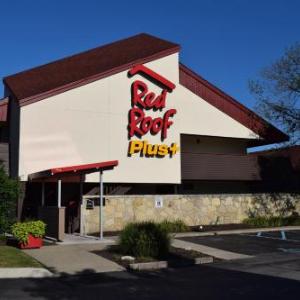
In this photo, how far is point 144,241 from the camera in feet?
50.1

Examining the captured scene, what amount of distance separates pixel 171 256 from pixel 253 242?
5417 mm

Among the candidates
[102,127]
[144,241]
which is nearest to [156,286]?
[144,241]

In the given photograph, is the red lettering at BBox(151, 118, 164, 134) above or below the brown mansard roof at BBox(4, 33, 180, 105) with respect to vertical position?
below

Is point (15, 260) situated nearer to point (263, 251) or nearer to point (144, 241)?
point (144, 241)

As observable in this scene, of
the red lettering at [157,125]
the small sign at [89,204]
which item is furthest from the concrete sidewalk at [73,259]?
the red lettering at [157,125]

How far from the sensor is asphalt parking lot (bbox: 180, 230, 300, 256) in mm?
17594

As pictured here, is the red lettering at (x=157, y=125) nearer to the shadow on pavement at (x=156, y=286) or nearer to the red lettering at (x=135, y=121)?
the red lettering at (x=135, y=121)

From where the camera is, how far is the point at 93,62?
93.5 ft

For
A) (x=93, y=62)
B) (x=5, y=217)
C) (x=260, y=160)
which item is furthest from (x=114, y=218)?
(x=260, y=160)

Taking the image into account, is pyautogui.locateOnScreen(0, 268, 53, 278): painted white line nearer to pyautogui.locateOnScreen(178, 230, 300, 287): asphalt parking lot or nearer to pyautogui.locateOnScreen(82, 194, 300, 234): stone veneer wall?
pyautogui.locateOnScreen(178, 230, 300, 287): asphalt parking lot

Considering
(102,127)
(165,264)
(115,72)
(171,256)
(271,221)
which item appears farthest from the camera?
(271,221)

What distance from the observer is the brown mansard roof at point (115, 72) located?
25.4 metres

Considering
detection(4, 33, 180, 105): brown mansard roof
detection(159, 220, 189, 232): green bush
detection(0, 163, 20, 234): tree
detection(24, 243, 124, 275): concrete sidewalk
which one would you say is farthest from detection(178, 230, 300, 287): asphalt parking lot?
detection(4, 33, 180, 105): brown mansard roof

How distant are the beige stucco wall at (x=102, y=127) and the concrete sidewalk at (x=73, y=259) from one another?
754 cm
